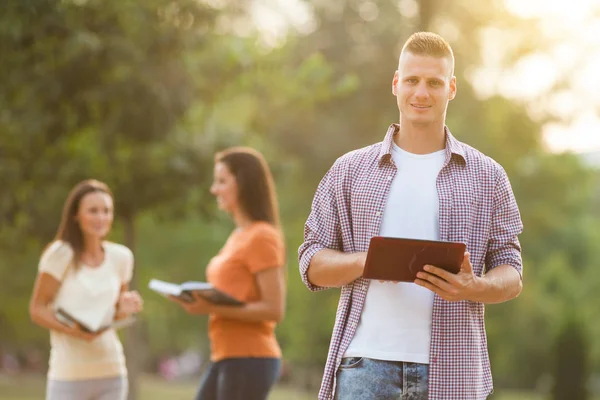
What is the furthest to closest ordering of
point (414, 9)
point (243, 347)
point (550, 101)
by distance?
point (550, 101) → point (414, 9) → point (243, 347)

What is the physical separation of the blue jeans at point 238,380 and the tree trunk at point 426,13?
16.9 m

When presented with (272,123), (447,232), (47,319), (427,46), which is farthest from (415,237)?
(272,123)

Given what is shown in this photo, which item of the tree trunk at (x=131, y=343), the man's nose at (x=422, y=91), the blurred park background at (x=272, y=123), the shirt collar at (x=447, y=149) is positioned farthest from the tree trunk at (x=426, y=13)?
the man's nose at (x=422, y=91)

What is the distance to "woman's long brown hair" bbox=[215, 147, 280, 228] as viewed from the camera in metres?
6.11

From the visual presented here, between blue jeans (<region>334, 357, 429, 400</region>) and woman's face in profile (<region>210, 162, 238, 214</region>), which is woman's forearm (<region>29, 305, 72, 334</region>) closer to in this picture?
woman's face in profile (<region>210, 162, 238, 214</region>)

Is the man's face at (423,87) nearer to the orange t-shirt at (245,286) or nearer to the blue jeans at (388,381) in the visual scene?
the blue jeans at (388,381)

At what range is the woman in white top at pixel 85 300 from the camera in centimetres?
620

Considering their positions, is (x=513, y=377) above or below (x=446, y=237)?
below

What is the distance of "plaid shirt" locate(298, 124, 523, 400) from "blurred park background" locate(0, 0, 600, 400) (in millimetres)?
6375

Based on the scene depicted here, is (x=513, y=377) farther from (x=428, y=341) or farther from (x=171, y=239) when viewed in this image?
(x=428, y=341)

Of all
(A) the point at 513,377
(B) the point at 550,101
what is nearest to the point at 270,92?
(B) the point at 550,101

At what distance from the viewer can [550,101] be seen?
84.7 ft

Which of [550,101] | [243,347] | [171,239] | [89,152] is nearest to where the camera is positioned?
[243,347]

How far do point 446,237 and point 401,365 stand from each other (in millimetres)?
474
